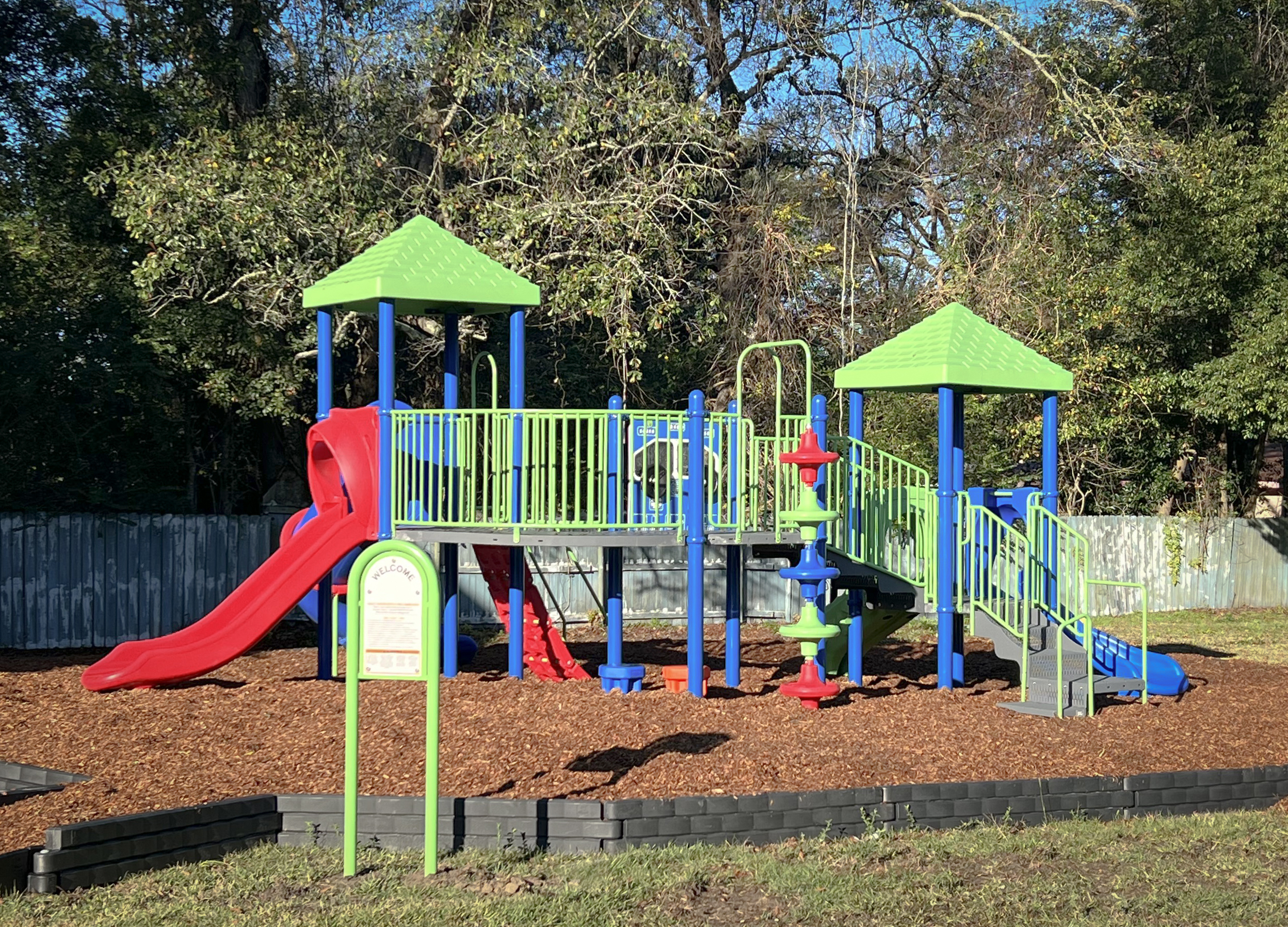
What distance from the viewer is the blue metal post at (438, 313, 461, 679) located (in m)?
11.9

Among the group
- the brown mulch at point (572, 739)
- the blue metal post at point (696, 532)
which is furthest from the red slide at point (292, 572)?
the blue metal post at point (696, 532)

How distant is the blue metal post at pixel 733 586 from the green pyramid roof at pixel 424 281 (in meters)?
2.43

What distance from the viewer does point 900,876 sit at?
22.9 feet

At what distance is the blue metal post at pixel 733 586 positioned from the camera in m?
11.8

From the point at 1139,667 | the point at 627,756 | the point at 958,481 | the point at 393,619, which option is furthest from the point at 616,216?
the point at 393,619

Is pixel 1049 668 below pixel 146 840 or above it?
above

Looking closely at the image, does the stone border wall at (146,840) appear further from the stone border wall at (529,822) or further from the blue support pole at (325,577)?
the blue support pole at (325,577)

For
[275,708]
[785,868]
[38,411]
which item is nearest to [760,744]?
[785,868]

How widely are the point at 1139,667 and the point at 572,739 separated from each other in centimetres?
573

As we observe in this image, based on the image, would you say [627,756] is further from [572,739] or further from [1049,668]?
[1049,668]

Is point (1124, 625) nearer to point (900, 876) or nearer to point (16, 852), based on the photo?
point (900, 876)

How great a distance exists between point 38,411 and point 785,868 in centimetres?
1376

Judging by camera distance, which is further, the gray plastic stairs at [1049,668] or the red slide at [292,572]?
the red slide at [292,572]

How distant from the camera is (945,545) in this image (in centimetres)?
1197
